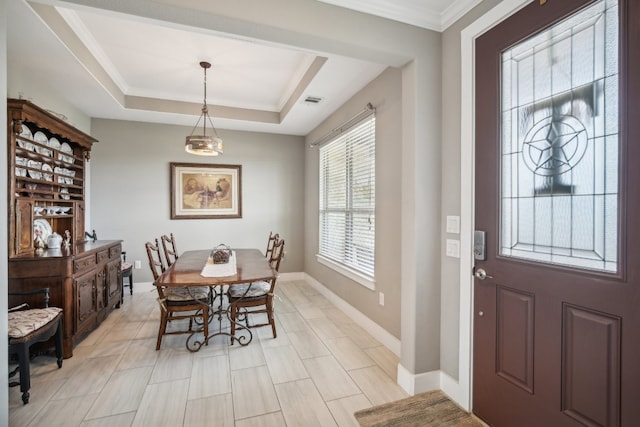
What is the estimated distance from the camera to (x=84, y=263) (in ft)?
9.23

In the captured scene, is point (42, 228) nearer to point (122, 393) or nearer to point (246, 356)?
point (122, 393)

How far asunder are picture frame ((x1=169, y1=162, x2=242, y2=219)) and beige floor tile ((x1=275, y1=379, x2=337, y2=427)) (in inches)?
130

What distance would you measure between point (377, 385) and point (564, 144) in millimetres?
1938

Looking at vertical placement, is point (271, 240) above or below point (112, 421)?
above

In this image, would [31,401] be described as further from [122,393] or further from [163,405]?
[163,405]

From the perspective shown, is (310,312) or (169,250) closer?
(310,312)

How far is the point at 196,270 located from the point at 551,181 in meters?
2.82

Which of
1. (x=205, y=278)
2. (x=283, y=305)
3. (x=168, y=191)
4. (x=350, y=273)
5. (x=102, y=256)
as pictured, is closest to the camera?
(x=205, y=278)

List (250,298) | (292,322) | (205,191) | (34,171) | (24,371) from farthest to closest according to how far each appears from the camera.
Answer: (205,191), (292,322), (250,298), (34,171), (24,371)

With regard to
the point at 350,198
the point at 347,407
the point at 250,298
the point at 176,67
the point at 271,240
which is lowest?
the point at 347,407

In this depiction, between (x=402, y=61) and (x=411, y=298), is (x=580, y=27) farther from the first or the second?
(x=411, y=298)

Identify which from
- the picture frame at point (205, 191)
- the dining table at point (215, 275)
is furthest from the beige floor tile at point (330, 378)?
the picture frame at point (205, 191)

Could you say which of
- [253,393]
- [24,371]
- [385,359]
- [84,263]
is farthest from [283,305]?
[24,371]

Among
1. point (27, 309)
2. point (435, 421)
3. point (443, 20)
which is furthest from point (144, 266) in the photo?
point (443, 20)
